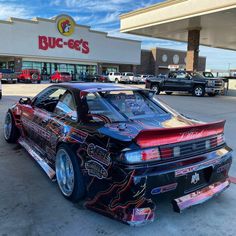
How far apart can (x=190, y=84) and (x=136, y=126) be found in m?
17.2

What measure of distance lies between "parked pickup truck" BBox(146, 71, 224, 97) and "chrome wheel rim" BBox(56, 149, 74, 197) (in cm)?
1683

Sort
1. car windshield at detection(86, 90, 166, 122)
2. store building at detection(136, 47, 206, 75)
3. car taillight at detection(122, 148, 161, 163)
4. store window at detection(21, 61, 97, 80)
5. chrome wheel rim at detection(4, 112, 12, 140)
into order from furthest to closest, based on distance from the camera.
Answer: store building at detection(136, 47, 206, 75) → store window at detection(21, 61, 97, 80) → chrome wheel rim at detection(4, 112, 12, 140) → car windshield at detection(86, 90, 166, 122) → car taillight at detection(122, 148, 161, 163)

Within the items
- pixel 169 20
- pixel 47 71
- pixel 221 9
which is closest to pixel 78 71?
pixel 47 71

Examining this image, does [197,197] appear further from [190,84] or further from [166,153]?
[190,84]

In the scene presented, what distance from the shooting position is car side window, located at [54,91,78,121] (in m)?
3.67

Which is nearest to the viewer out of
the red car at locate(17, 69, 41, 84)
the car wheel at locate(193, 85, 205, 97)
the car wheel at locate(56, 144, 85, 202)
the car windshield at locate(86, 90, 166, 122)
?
the car wheel at locate(56, 144, 85, 202)

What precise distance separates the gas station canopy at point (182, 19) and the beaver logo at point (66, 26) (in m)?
20.4

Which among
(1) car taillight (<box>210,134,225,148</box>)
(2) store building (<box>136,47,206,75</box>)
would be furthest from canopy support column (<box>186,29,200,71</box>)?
(2) store building (<box>136,47,206,75</box>)

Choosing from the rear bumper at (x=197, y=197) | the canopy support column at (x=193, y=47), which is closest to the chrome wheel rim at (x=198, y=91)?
the canopy support column at (x=193, y=47)

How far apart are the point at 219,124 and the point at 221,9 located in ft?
51.9

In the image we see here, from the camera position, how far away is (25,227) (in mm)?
2932

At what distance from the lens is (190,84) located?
1953 centimetres

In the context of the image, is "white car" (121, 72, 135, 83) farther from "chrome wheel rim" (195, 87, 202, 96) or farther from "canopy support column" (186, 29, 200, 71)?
"chrome wheel rim" (195, 87, 202, 96)

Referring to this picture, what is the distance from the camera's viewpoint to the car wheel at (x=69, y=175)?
326 cm
